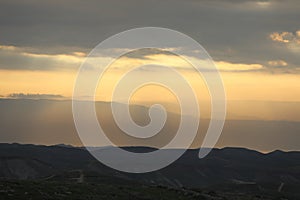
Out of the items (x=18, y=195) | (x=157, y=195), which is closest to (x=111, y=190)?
(x=157, y=195)

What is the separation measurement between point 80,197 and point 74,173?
85.4 m

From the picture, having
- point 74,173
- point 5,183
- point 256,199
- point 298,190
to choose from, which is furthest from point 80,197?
point 298,190

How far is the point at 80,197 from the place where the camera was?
6762 centimetres

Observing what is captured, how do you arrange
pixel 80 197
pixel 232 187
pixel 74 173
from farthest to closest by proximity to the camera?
pixel 232 187, pixel 74 173, pixel 80 197

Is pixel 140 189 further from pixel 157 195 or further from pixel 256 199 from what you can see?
pixel 256 199

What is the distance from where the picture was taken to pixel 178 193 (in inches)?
3214

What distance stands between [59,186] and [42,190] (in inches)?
261

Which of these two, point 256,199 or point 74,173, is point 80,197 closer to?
point 256,199

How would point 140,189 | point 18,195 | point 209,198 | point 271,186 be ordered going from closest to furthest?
point 18,195
point 209,198
point 140,189
point 271,186

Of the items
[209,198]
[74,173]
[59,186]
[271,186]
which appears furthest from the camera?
[271,186]

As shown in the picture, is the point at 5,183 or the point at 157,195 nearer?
the point at 5,183

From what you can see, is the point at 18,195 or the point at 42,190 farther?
the point at 42,190

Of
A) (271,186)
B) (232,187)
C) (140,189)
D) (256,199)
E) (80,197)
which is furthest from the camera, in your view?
(271,186)

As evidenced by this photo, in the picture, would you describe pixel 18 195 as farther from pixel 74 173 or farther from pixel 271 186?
pixel 271 186
